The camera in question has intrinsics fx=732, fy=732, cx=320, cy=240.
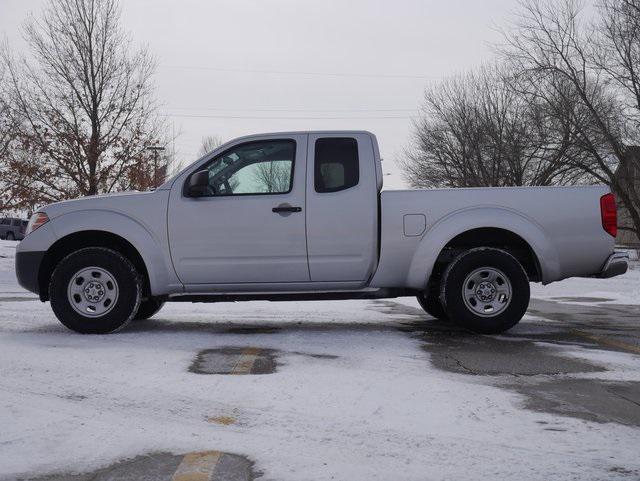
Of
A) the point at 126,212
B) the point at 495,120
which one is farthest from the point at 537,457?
the point at 495,120

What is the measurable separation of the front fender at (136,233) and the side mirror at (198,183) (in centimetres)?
42

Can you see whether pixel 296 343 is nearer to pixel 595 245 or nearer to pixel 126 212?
pixel 126 212

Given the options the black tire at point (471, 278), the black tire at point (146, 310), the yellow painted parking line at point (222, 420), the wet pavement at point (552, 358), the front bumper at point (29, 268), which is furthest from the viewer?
the black tire at point (146, 310)

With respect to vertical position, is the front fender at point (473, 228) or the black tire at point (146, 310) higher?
the front fender at point (473, 228)

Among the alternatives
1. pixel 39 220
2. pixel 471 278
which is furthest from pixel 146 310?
pixel 471 278

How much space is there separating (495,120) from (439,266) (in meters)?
35.7

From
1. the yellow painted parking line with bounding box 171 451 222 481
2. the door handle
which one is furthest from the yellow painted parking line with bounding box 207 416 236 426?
the door handle

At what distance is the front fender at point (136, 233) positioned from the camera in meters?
6.91

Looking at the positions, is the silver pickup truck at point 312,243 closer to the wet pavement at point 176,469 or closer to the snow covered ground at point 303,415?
the snow covered ground at point 303,415

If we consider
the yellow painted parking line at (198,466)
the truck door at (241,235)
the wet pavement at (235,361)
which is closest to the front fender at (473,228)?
the truck door at (241,235)

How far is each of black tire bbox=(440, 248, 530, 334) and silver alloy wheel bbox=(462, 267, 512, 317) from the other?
0.01 meters

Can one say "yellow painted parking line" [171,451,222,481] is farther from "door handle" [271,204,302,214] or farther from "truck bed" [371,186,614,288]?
"truck bed" [371,186,614,288]

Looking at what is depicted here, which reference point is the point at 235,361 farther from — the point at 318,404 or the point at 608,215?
the point at 608,215

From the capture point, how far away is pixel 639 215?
1182 inches
